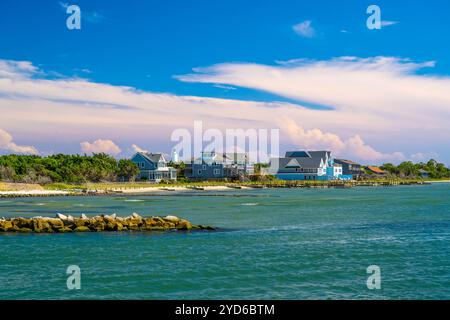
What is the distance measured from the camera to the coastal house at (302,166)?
459 ft

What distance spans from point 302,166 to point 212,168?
93.7 ft

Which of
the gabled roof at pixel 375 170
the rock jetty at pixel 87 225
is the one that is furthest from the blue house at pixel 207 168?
the rock jetty at pixel 87 225

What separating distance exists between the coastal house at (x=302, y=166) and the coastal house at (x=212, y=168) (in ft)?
54.2

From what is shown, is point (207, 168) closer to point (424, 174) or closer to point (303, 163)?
point (303, 163)

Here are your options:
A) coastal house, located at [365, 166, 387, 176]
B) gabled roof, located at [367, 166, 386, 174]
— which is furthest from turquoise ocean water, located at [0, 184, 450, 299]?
gabled roof, located at [367, 166, 386, 174]

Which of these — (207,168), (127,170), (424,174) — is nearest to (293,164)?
(207,168)

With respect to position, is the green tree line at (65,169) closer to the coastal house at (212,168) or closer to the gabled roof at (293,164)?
the coastal house at (212,168)

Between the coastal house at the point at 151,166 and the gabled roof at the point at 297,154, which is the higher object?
the gabled roof at the point at 297,154

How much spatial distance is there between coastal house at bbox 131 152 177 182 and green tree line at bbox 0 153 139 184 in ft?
15.1
